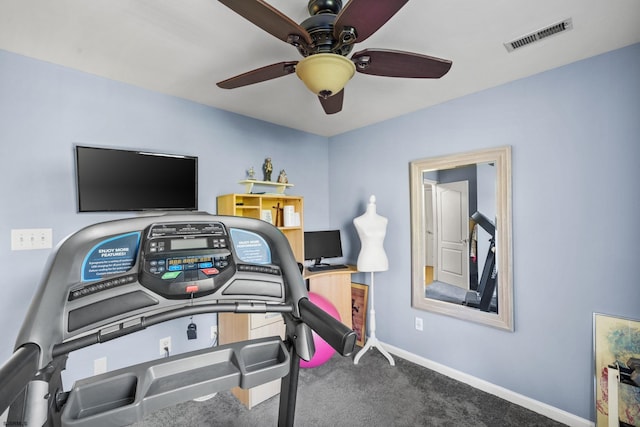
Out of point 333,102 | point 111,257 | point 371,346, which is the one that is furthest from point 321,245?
point 111,257

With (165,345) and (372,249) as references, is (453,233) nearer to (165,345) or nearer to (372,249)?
(372,249)

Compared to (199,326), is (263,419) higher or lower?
lower

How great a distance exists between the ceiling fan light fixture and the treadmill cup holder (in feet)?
3.54

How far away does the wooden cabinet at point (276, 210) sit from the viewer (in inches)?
102

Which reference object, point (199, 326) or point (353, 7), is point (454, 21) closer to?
point (353, 7)

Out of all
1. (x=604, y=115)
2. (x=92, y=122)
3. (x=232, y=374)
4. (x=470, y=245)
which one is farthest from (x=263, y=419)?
Result: (x=604, y=115)

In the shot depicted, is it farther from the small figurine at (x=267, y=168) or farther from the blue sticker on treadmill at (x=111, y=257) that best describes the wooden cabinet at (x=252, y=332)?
A: the blue sticker on treadmill at (x=111, y=257)

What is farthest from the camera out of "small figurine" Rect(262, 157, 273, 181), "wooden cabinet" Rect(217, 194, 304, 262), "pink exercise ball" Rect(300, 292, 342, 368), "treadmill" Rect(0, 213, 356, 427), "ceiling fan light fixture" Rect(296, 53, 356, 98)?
"small figurine" Rect(262, 157, 273, 181)

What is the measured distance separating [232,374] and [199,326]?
5.94 ft

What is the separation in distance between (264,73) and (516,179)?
6.33ft

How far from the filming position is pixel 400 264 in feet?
9.59

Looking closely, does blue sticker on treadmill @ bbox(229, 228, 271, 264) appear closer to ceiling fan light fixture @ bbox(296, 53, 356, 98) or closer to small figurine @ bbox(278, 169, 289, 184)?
ceiling fan light fixture @ bbox(296, 53, 356, 98)

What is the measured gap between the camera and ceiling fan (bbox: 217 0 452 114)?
3.34ft

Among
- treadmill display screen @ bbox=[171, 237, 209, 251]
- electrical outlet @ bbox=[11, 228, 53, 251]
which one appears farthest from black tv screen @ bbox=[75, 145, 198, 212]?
treadmill display screen @ bbox=[171, 237, 209, 251]
